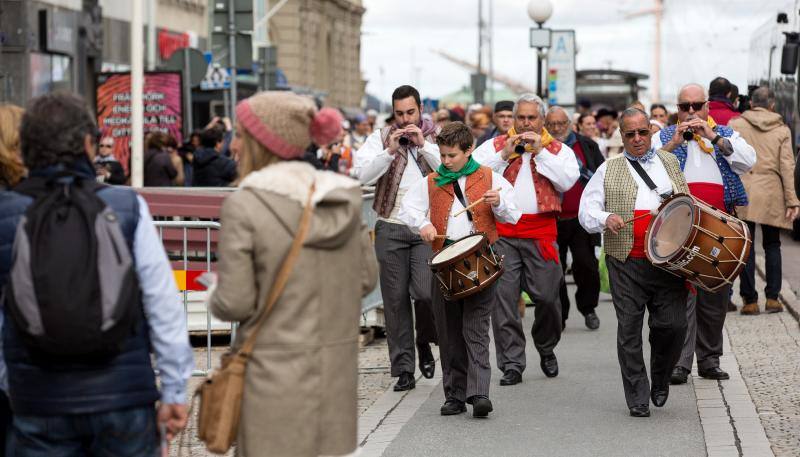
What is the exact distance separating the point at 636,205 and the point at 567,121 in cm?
489

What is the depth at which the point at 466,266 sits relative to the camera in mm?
8641

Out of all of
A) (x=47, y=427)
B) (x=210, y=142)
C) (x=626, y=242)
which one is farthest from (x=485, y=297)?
(x=210, y=142)

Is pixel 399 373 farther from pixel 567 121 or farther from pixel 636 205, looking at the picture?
pixel 567 121

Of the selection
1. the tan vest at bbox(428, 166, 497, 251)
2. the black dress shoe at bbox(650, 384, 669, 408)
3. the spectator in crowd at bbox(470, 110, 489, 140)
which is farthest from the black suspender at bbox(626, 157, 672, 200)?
the spectator in crowd at bbox(470, 110, 489, 140)

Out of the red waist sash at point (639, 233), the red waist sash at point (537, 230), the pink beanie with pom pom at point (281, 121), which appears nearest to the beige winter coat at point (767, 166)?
the red waist sash at point (537, 230)

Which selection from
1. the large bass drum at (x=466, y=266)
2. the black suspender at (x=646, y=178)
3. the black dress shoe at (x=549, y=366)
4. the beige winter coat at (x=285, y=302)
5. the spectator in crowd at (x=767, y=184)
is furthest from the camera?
the spectator in crowd at (x=767, y=184)

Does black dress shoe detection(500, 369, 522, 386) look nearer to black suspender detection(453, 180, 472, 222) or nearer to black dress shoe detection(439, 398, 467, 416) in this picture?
black dress shoe detection(439, 398, 467, 416)

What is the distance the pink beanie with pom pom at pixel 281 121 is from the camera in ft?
16.7

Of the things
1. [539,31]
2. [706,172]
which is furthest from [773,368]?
[539,31]

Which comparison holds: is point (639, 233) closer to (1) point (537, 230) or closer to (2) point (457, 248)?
(2) point (457, 248)

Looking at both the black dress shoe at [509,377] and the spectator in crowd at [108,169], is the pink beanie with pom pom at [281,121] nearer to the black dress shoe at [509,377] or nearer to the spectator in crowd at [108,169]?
the black dress shoe at [509,377]

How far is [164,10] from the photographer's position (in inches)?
1599

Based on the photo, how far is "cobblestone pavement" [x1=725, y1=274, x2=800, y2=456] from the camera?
838 centimetres

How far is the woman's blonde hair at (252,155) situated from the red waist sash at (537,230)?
5.43 m
